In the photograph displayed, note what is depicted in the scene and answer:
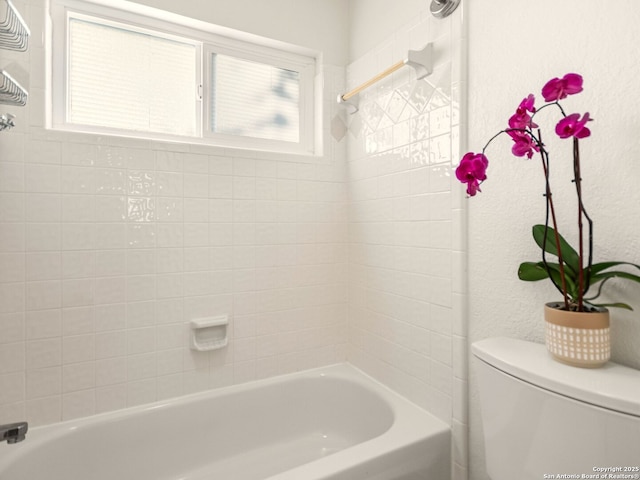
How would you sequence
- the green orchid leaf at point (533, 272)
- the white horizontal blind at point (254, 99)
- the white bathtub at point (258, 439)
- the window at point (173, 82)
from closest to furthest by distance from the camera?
the green orchid leaf at point (533, 272) < the white bathtub at point (258, 439) < the window at point (173, 82) < the white horizontal blind at point (254, 99)

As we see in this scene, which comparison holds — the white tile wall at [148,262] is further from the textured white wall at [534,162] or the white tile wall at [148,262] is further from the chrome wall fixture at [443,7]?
the textured white wall at [534,162]

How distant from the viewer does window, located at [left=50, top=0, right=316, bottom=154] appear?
1.50m

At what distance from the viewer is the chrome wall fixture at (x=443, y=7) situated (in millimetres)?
1313

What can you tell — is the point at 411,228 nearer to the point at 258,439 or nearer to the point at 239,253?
the point at 239,253

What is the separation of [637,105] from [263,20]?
60.5 inches

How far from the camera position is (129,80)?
1599 millimetres

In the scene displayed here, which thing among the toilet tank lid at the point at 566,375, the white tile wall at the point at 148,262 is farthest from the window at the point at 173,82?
the toilet tank lid at the point at 566,375

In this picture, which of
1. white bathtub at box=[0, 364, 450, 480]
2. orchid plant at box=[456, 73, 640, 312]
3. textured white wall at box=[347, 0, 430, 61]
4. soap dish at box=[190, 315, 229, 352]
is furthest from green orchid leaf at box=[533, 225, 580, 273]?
soap dish at box=[190, 315, 229, 352]

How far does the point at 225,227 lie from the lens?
166 centimetres

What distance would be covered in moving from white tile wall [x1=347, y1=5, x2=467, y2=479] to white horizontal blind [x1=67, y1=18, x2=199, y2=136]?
0.85 m

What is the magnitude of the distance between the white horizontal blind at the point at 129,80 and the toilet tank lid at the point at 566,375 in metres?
1.55

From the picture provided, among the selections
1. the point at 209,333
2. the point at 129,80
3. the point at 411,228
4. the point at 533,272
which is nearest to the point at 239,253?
the point at 209,333

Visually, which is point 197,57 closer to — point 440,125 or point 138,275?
point 138,275

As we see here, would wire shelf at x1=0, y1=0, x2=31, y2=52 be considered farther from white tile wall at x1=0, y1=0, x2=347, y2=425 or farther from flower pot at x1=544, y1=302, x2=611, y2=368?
flower pot at x1=544, y1=302, x2=611, y2=368
